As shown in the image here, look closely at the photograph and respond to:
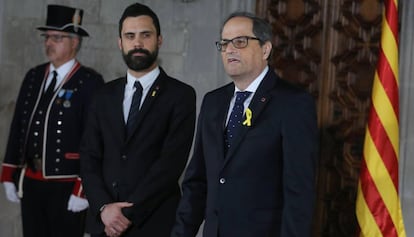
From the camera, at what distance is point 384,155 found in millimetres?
3186

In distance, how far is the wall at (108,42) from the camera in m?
3.97

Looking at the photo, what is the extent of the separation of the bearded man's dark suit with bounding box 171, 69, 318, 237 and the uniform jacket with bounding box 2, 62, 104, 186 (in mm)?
1175

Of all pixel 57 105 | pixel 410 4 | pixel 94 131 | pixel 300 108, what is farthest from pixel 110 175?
pixel 410 4

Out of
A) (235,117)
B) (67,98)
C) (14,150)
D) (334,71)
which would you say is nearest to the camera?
(235,117)

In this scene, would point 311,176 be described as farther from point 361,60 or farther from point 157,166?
point 361,60

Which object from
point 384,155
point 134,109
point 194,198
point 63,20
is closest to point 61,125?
point 63,20

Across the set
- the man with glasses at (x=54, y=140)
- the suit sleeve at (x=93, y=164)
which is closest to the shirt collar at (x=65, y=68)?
the man with glasses at (x=54, y=140)

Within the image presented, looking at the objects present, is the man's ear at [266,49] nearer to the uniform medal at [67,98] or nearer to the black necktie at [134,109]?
the black necktie at [134,109]

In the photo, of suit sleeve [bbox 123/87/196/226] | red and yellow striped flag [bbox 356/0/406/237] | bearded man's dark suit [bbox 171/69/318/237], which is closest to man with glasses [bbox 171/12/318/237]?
bearded man's dark suit [bbox 171/69/318/237]

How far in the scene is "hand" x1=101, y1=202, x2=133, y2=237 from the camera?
296 cm

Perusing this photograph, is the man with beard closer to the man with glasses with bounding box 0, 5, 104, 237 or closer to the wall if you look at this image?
the man with glasses with bounding box 0, 5, 104, 237

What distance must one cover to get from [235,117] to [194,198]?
0.33 meters

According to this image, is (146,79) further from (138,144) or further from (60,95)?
(60,95)

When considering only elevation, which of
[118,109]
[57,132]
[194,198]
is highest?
[118,109]
